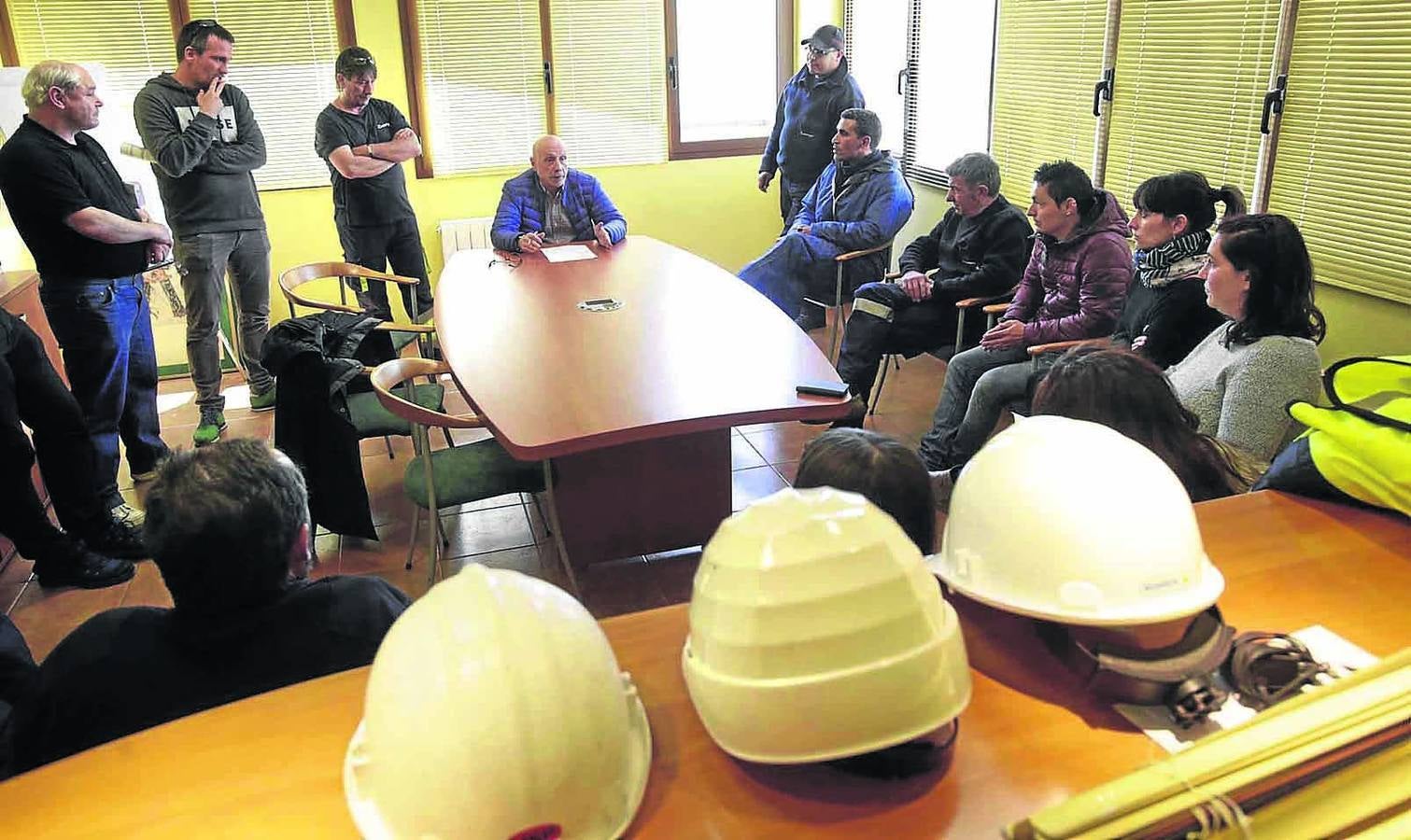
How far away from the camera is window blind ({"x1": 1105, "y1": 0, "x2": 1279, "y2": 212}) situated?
11.3 feet

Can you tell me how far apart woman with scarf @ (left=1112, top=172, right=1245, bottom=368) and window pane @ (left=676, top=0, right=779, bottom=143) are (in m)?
3.71

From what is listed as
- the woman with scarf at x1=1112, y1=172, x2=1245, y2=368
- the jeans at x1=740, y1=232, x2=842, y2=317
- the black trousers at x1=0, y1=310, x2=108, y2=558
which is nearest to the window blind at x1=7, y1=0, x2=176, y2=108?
the black trousers at x1=0, y1=310, x2=108, y2=558

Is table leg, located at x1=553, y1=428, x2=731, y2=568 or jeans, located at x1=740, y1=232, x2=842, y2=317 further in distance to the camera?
jeans, located at x1=740, y1=232, x2=842, y2=317

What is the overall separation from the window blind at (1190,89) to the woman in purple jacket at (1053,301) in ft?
1.48

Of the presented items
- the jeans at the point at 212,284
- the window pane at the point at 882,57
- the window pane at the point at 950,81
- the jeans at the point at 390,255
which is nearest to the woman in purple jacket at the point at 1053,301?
the window pane at the point at 950,81

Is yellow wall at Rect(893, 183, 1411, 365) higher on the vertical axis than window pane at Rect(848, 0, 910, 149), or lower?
lower

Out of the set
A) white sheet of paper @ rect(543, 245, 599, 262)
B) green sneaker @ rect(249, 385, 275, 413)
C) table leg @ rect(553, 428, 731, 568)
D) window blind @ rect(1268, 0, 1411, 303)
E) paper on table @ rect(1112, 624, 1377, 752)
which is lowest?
green sneaker @ rect(249, 385, 275, 413)

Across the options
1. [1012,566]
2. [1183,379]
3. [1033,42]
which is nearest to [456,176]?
[1033,42]

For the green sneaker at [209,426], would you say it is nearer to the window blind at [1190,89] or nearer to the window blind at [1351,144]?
the window blind at [1190,89]

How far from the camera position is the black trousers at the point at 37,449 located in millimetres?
3023

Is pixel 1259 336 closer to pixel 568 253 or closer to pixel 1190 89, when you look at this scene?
pixel 1190 89

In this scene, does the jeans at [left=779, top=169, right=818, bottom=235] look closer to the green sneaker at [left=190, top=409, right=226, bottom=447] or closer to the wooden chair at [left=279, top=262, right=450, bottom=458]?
the wooden chair at [left=279, top=262, right=450, bottom=458]

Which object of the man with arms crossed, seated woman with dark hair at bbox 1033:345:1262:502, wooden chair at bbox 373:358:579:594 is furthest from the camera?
the man with arms crossed

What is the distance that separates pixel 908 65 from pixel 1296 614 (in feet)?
16.4
